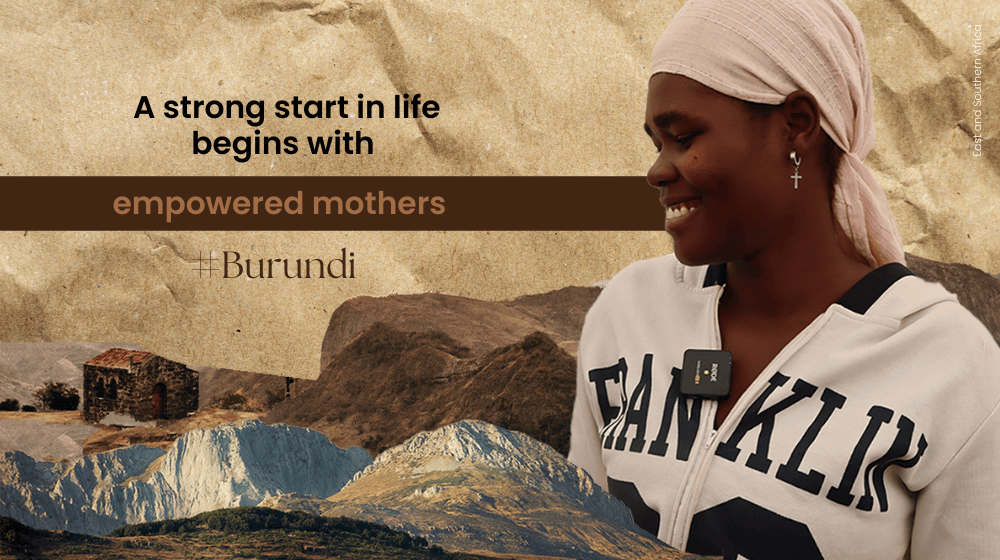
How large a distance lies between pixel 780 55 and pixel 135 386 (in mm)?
1334

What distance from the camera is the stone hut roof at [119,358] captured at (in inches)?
62.8

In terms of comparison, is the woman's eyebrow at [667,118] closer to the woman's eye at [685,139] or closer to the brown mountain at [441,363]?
the woman's eye at [685,139]

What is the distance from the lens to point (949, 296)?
745 mm

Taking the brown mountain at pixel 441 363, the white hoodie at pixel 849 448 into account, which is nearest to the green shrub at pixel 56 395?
the brown mountain at pixel 441 363

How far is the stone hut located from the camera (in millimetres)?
1608

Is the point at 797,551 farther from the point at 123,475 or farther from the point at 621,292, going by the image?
the point at 123,475

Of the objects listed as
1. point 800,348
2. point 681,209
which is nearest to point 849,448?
point 800,348

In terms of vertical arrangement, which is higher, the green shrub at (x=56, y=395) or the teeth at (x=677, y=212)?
the teeth at (x=677, y=212)

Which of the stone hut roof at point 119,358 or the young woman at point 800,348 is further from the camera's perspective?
the stone hut roof at point 119,358

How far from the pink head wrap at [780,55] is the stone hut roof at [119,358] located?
3.97 ft

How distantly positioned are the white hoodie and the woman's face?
111mm

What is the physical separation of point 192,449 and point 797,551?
26.8 inches

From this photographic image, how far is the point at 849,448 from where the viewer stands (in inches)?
27.1

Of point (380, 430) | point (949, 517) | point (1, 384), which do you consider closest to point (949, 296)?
point (949, 517)
